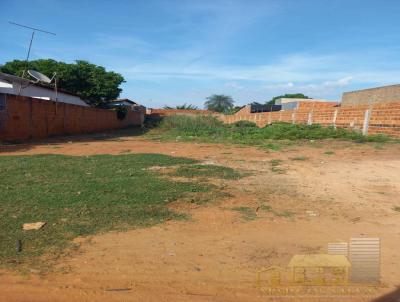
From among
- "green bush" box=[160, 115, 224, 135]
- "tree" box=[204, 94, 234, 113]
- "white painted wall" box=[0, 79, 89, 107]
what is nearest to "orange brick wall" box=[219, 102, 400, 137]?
"green bush" box=[160, 115, 224, 135]

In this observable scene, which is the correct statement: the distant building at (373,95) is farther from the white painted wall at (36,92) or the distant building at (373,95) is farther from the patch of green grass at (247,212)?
the patch of green grass at (247,212)

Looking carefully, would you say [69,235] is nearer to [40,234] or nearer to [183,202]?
[40,234]

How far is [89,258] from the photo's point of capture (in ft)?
11.9

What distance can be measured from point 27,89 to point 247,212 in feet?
62.9

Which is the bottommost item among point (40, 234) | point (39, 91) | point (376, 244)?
point (40, 234)

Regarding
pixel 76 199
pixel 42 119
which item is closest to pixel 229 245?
pixel 76 199

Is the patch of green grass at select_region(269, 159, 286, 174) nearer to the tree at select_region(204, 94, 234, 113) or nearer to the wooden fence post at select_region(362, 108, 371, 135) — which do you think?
the wooden fence post at select_region(362, 108, 371, 135)

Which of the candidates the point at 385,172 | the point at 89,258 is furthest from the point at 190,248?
the point at 385,172

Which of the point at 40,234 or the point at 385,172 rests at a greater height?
the point at 385,172

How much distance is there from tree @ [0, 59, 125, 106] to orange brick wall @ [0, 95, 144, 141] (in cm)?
531

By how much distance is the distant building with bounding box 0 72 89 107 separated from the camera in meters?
18.2

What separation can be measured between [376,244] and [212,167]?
4983mm

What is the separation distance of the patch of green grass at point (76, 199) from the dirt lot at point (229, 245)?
0.33m

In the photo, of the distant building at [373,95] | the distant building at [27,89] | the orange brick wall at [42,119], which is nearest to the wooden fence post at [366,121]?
the distant building at [373,95]
